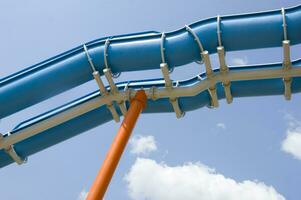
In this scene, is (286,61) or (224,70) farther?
(224,70)

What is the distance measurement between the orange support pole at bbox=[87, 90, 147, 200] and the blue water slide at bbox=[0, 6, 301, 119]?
81 cm

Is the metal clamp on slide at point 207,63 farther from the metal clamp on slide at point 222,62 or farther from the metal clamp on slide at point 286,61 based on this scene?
the metal clamp on slide at point 286,61

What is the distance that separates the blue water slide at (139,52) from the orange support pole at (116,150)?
0.81 m

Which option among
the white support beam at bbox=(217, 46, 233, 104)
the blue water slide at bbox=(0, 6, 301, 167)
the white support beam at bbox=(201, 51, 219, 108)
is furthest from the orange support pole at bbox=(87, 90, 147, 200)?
the white support beam at bbox=(217, 46, 233, 104)

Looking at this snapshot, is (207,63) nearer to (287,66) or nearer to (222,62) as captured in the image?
(222,62)

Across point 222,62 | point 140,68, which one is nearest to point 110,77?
point 140,68

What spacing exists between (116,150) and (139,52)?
2.32 meters

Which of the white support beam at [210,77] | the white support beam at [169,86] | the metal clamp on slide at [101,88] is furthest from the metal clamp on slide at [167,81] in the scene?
the metal clamp on slide at [101,88]

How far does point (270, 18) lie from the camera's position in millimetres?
8977

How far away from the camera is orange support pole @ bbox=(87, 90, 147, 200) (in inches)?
302

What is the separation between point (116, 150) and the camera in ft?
27.4

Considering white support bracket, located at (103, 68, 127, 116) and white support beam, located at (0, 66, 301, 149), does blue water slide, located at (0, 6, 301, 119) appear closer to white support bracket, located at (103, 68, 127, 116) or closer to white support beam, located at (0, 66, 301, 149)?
white support bracket, located at (103, 68, 127, 116)

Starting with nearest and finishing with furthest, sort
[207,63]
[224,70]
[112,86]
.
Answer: [207,63] < [224,70] < [112,86]

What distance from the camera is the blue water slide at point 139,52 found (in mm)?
8984
